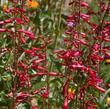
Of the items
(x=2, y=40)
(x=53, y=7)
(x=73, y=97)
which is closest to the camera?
(x=73, y=97)

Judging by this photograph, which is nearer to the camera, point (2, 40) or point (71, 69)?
point (71, 69)

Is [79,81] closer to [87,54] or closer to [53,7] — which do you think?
[87,54]

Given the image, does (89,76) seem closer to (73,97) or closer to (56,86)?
(73,97)

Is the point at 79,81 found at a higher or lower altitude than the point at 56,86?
higher

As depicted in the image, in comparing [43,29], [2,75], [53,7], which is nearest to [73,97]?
[2,75]

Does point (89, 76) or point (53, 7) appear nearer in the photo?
point (89, 76)

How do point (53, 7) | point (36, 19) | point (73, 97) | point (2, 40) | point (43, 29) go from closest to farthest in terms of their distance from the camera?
point (73, 97)
point (2, 40)
point (36, 19)
point (43, 29)
point (53, 7)

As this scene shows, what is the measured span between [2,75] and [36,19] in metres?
2.06

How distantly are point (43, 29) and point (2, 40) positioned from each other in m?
2.07

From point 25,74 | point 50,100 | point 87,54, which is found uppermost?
point 87,54

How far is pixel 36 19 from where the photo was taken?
6297 mm

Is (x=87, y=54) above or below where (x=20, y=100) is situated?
above

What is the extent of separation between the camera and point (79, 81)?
3.37 meters

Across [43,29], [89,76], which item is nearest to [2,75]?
[89,76]
